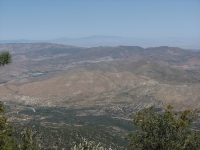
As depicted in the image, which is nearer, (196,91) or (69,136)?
(69,136)

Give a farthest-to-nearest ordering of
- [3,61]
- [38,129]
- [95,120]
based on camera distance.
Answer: [95,120], [38,129], [3,61]

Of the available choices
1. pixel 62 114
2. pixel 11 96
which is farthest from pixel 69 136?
pixel 11 96

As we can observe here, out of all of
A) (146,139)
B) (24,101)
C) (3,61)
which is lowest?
(24,101)

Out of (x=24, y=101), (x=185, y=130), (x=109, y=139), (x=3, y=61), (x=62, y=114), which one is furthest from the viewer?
(x=24, y=101)

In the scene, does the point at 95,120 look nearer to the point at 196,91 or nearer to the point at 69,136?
the point at 69,136

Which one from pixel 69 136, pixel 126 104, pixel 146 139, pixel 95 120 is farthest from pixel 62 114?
pixel 146 139

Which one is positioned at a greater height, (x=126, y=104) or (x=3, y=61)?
(x=3, y=61)
